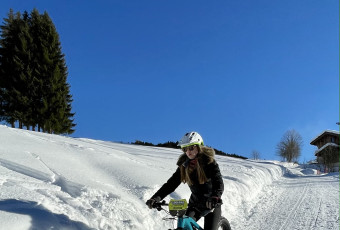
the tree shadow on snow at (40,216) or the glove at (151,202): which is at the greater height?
the glove at (151,202)

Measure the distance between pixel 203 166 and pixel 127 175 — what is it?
350 centimetres

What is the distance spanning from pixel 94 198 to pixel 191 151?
219 centimetres

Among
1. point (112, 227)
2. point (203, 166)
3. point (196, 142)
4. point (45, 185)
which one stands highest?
point (196, 142)

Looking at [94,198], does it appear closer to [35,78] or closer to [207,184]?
[207,184]

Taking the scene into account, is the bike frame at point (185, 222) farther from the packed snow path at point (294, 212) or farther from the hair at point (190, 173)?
the packed snow path at point (294, 212)

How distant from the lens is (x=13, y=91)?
27.5 m

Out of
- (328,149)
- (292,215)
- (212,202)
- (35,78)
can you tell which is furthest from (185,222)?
(328,149)

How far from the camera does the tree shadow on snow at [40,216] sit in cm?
380

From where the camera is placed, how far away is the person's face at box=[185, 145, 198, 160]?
12.7ft

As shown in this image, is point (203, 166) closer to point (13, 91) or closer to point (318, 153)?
point (13, 91)

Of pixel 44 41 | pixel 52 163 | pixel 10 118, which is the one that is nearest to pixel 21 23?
pixel 44 41

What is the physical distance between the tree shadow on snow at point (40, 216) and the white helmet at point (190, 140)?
1829 mm

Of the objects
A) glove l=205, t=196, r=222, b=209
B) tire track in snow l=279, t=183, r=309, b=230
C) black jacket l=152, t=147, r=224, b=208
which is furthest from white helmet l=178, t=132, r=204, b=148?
tire track in snow l=279, t=183, r=309, b=230

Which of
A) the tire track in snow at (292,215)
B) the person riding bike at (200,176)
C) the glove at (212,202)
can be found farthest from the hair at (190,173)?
the tire track in snow at (292,215)
